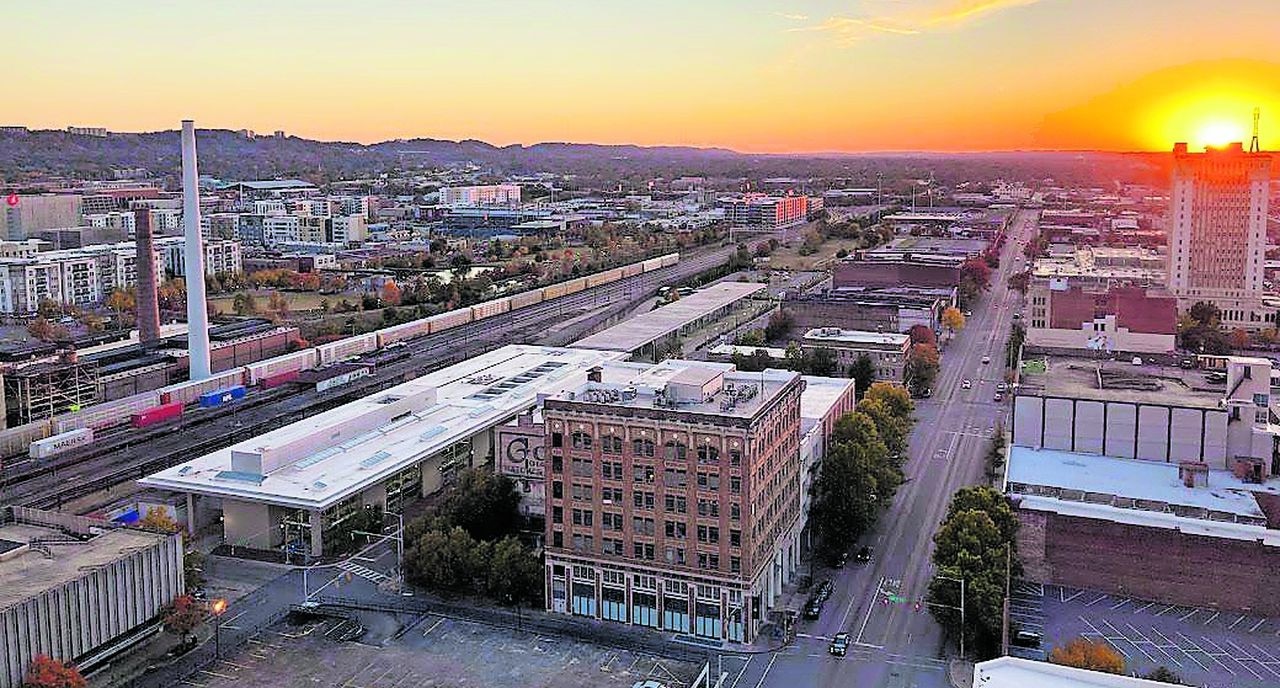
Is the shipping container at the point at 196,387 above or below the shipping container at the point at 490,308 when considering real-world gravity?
below

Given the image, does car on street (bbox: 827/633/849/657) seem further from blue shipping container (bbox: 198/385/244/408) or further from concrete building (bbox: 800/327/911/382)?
blue shipping container (bbox: 198/385/244/408)

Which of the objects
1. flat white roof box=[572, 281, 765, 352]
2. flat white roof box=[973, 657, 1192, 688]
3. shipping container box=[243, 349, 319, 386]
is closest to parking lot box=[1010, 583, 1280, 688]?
flat white roof box=[973, 657, 1192, 688]

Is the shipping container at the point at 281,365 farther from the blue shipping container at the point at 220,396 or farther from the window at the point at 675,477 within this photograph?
the window at the point at 675,477

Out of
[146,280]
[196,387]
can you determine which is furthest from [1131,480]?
[146,280]

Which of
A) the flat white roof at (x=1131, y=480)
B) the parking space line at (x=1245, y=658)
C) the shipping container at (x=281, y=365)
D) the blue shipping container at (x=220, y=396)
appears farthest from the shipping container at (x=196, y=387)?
the parking space line at (x=1245, y=658)

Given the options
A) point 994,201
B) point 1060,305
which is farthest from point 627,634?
point 994,201

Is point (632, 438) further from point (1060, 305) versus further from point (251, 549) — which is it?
point (1060, 305)
